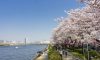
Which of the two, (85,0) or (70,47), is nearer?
(85,0)

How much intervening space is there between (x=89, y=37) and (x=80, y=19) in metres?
1.84

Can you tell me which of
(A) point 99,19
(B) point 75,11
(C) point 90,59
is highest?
(B) point 75,11

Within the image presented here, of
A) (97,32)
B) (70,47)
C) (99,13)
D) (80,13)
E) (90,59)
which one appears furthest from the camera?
(70,47)

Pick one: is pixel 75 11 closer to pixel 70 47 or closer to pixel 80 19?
pixel 80 19

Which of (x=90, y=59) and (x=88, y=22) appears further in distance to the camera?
(x=90, y=59)

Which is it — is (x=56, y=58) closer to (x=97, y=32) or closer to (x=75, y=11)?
(x=75, y=11)

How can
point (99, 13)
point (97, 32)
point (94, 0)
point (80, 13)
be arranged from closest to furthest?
1. point (94, 0)
2. point (99, 13)
3. point (97, 32)
4. point (80, 13)

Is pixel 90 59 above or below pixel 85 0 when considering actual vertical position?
below

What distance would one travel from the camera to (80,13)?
15.7 meters

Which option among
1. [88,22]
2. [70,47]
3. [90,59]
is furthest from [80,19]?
[70,47]

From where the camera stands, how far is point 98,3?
A: 32.6 ft

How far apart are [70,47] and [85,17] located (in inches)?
1896

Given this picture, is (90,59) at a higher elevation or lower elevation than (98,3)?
lower

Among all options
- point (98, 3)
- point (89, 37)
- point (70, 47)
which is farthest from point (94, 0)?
point (70, 47)
